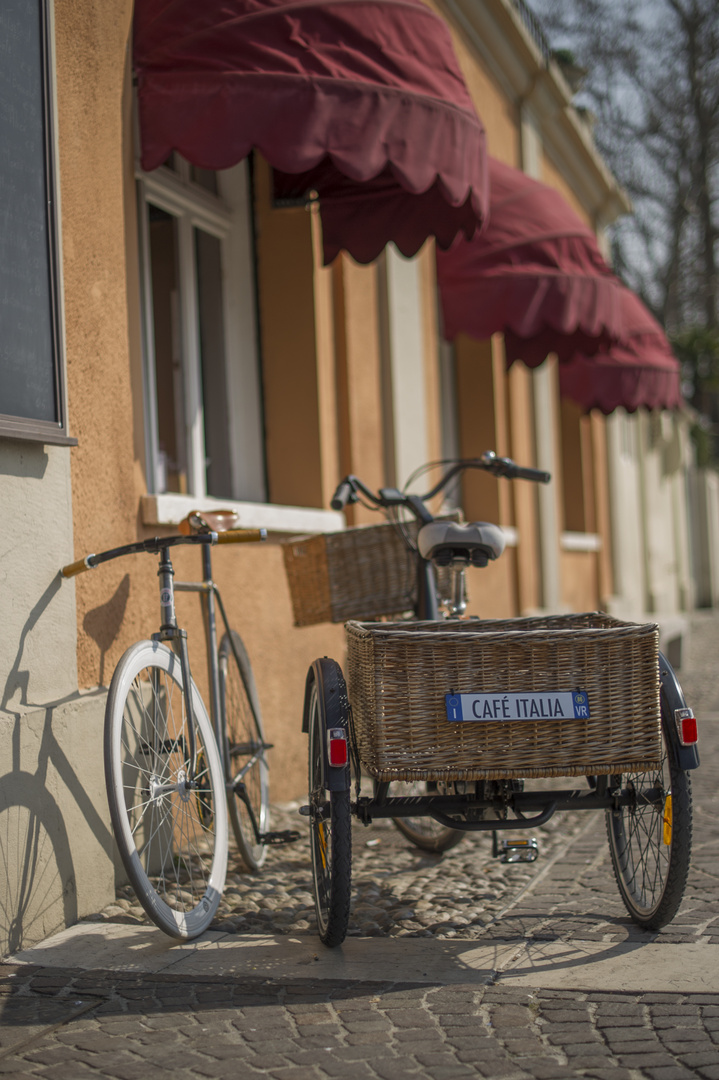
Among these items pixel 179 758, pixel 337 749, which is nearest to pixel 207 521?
pixel 179 758

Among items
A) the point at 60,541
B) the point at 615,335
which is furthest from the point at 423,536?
the point at 615,335

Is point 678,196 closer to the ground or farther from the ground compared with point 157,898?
farther from the ground

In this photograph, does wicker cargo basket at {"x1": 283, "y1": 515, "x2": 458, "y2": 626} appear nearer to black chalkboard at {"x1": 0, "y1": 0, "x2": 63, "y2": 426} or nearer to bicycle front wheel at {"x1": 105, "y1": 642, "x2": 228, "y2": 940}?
bicycle front wheel at {"x1": 105, "y1": 642, "x2": 228, "y2": 940}

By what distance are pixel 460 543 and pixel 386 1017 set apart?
5.49ft

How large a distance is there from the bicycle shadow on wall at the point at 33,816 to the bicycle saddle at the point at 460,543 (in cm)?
131

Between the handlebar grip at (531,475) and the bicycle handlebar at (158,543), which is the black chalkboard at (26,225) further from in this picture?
the handlebar grip at (531,475)

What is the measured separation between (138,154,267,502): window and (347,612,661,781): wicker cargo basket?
2.30 meters

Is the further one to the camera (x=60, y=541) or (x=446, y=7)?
(x=446, y=7)

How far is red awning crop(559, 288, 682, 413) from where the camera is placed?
35.4ft

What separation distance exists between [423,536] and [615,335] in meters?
4.22

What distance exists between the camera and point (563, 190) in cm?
1358

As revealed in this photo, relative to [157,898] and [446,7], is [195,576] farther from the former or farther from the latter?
[446,7]

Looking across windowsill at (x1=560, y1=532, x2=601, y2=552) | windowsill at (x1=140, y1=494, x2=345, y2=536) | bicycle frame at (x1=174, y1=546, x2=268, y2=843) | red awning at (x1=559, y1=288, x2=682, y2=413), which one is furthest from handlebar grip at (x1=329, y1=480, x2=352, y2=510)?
windowsill at (x1=560, y1=532, x2=601, y2=552)

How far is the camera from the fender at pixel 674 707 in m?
3.32
